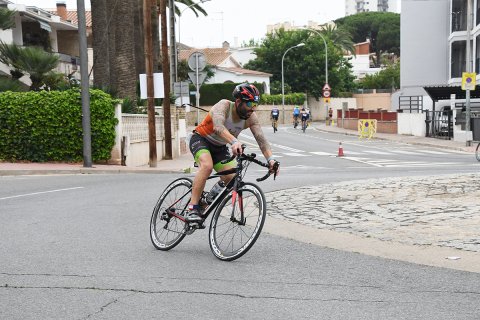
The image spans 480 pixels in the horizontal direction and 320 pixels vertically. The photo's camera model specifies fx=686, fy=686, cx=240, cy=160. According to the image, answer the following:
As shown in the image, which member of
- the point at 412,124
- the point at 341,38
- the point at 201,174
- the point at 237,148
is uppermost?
the point at 341,38

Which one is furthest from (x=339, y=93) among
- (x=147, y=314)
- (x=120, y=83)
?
(x=147, y=314)

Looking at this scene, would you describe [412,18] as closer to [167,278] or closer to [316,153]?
[316,153]

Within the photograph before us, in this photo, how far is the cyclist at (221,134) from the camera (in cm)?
666

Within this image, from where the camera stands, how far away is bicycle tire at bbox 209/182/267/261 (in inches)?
259

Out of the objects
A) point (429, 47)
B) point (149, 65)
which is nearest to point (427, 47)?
point (429, 47)

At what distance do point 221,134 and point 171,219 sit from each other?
142cm

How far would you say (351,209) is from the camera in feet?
33.6

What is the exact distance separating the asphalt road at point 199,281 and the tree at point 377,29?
5304 inches

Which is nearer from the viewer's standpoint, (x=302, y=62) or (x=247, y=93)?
(x=247, y=93)

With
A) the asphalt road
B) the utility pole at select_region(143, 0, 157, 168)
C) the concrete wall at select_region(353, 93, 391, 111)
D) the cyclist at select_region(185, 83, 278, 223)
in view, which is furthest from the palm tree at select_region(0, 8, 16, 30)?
the concrete wall at select_region(353, 93, 391, 111)

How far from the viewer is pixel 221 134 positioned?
664 centimetres

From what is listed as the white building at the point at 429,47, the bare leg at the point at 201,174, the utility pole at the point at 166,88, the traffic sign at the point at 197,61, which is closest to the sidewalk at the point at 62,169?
the utility pole at the point at 166,88

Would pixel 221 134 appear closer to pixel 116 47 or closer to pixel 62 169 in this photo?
pixel 62 169

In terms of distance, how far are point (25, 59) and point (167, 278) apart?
20570 mm
